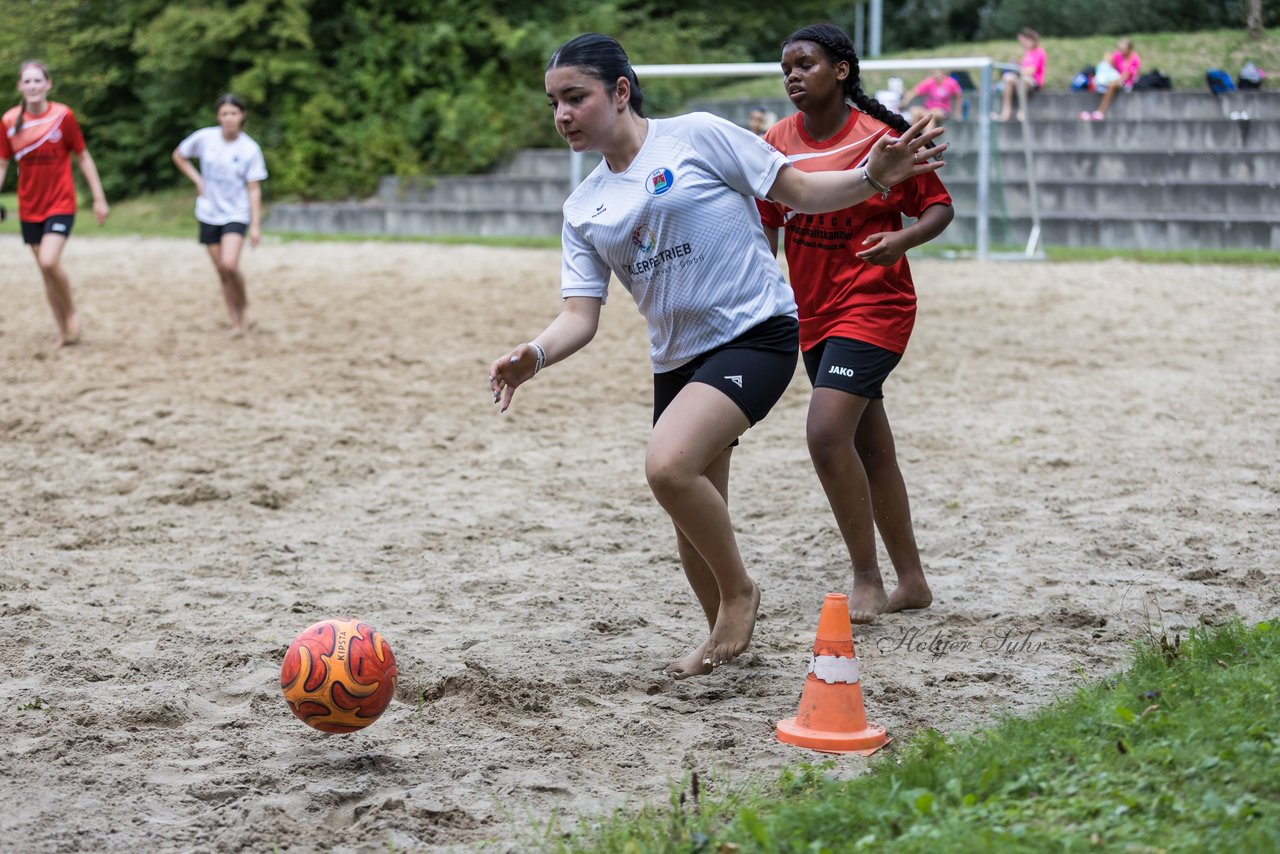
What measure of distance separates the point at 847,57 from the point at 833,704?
2.39 metres

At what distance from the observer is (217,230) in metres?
12.2

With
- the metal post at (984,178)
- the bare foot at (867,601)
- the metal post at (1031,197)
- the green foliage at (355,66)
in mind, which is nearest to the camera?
the bare foot at (867,601)

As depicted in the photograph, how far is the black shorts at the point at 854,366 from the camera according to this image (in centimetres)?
507

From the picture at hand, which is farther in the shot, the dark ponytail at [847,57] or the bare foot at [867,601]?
the bare foot at [867,601]

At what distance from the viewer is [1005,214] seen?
18.4 m

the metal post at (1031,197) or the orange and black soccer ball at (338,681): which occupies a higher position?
the orange and black soccer ball at (338,681)

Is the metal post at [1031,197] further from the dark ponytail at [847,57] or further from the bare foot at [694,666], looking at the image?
the bare foot at [694,666]

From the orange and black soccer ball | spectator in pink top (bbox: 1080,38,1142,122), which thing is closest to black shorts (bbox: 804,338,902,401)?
the orange and black soccer ball

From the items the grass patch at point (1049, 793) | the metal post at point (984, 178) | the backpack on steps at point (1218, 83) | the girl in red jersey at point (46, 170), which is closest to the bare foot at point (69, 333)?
the girl in red jersey at point (46, 170)

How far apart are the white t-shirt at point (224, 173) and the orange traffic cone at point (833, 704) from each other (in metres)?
9.31

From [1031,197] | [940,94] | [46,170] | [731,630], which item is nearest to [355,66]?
[940,94]

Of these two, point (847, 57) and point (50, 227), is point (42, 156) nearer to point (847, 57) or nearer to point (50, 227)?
point (50, 227)

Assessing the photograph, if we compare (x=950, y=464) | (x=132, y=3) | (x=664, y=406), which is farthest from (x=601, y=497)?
(x=132, y=3)

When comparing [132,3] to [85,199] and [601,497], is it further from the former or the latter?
[601,497]
